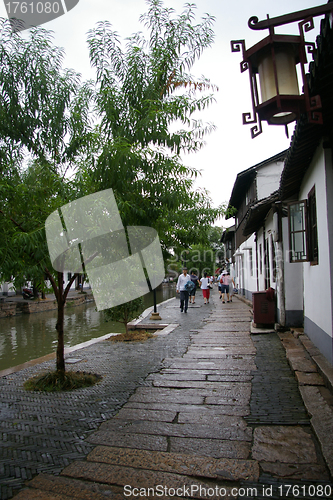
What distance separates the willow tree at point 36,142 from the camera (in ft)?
16.1

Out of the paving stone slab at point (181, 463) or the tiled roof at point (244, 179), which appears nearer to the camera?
the paving stone slab at point (181, 463)

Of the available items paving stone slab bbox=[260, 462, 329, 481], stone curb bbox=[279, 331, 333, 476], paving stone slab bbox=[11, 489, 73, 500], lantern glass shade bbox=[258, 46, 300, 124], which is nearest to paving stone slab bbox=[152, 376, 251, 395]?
stone curb bbox=[279, 331, 333, 476]

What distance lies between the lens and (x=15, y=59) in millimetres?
5625

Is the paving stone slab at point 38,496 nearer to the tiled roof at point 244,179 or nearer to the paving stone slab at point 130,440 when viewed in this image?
the paving stone slab at point 130,440

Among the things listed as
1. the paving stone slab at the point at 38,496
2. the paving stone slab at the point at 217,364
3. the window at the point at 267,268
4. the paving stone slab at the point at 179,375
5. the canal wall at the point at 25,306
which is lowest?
the canal wall at the point at 25,306

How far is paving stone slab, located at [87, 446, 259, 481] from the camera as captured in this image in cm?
294

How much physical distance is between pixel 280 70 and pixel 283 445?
10.3 ft

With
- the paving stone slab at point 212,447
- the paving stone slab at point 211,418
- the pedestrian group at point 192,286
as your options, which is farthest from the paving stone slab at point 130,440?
the pedestrian group at point 192,286

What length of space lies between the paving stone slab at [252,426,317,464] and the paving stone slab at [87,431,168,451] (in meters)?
0.85

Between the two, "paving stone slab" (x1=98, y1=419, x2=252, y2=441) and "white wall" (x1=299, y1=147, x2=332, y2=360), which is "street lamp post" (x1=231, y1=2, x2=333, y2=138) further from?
"paving stone slab" (x1=98, y1=419, x2=252, y2=441)

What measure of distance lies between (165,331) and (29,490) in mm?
7589

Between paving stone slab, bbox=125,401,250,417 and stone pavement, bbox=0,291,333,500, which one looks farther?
paving stone slab, bbox=125,401,250,417

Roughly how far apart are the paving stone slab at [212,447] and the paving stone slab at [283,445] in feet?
0.34

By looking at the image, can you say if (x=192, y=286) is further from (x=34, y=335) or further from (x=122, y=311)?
(x=122, y=311)
